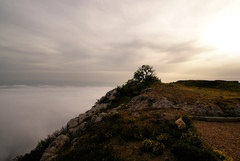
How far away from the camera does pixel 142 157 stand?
7.97 metres

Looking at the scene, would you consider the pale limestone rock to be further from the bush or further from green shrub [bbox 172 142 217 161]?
green shrub [bbox 172 142 217 161]

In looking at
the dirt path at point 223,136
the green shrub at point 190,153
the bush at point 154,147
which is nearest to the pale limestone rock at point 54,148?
the bush at point 154,147

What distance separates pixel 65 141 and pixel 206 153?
12689mm

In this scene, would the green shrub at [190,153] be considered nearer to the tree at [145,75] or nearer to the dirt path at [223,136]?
the dirt path at [223,136]

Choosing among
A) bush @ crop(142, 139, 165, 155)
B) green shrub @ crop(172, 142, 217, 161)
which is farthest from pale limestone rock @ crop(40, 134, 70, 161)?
green shrub @ crop(172, 142, 217, 161)

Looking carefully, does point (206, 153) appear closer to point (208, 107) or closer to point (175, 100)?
point (208, 107)

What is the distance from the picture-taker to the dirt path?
9562 millimetres

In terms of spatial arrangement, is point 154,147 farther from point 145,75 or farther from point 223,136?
point 145,75

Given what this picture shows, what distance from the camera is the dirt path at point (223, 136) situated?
9562 millimetres

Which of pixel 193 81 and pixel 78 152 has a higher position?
pixel 193 81

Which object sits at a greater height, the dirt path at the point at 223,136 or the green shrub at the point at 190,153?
the green shrub at the point at 190,153

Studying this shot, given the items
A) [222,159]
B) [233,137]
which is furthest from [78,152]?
[233,137]

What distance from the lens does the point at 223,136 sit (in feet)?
38.4

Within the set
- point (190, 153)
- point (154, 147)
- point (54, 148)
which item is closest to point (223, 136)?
point (190, 153)
